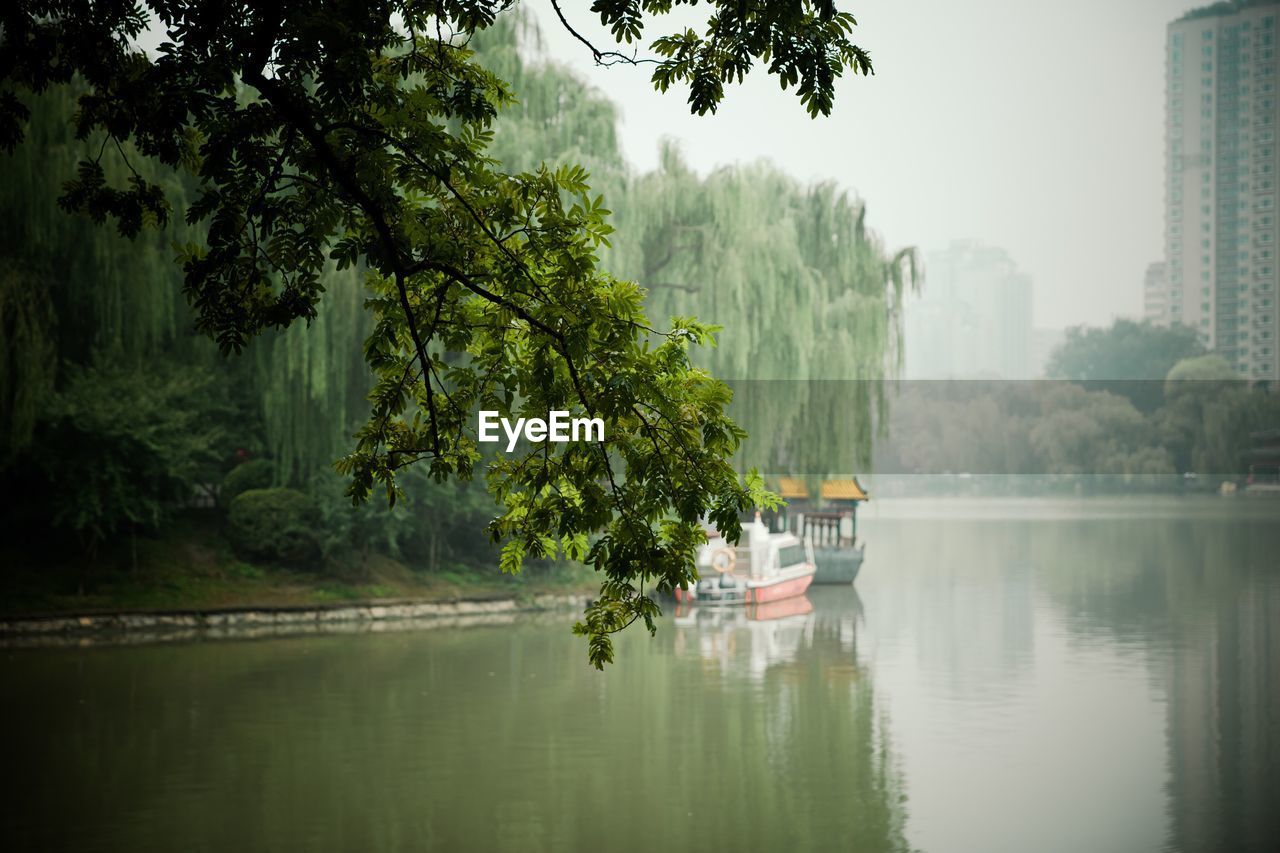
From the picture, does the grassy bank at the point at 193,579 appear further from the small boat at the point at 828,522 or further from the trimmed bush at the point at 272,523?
the small boat at the point at 828,522

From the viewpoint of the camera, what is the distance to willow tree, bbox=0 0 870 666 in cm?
393

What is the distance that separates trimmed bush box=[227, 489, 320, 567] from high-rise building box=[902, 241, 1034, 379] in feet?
362

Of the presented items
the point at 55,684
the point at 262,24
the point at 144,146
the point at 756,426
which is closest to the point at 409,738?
the point at 55,684

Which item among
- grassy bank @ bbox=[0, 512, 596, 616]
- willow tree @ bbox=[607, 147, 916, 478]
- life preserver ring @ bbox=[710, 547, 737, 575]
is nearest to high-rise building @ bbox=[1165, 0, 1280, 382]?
willow tree @ bbox=[607, 147, 916, 478]

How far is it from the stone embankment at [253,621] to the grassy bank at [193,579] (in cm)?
14

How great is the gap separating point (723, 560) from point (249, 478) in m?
7.04

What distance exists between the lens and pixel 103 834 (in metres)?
7.36

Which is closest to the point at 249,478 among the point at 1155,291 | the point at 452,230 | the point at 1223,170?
the point at 452,230

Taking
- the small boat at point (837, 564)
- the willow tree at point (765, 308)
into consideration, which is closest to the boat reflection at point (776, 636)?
the small boat at point (837, 564)

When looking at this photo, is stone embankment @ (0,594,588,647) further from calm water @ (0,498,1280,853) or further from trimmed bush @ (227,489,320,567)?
trimmed bush @ (227,489,320,567)

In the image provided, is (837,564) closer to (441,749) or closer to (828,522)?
(828,522)

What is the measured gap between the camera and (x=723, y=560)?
19.8m

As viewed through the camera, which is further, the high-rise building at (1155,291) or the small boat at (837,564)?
the high-rise building at (1155,291)

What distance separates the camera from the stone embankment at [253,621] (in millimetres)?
14203
